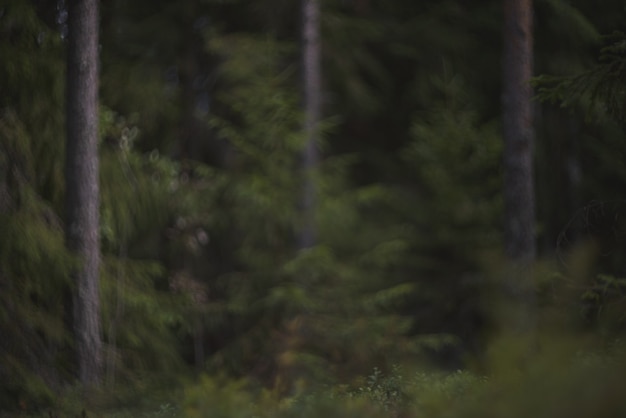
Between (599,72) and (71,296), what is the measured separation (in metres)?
7.29

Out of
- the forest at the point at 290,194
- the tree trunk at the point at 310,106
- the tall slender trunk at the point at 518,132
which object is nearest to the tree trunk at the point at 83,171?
the forest at the point at 290,194

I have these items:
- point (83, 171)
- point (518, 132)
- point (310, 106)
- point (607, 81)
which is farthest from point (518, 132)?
point (83, 171)

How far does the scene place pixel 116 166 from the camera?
10641 millimetres

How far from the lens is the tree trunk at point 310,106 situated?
12469 millimetres

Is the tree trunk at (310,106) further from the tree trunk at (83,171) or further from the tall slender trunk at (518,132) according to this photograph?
the tree trunk at (83,171)

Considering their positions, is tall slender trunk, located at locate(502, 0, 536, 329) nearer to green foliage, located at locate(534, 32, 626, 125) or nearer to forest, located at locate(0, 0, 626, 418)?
forest, located at locate(0, 0, 626, 418)

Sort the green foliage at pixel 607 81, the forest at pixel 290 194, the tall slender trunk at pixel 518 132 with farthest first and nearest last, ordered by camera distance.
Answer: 1. the tall slender trunk at pixel 518 132
2. the forest at pixel 290 194
3. the green foliage at pixel 607 81

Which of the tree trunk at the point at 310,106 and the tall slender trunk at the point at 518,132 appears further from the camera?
the tree trunk at the point at 310,106

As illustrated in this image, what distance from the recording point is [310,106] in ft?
41.8

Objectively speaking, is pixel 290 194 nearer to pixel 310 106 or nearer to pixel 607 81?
pixel 310 106

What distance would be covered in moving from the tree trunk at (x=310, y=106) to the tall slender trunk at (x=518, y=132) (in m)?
3.58

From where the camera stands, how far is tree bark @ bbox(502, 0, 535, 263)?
10664 millimetres

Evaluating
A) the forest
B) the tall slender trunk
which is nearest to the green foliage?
the forest

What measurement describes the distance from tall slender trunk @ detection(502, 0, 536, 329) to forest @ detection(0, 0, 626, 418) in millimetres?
37
